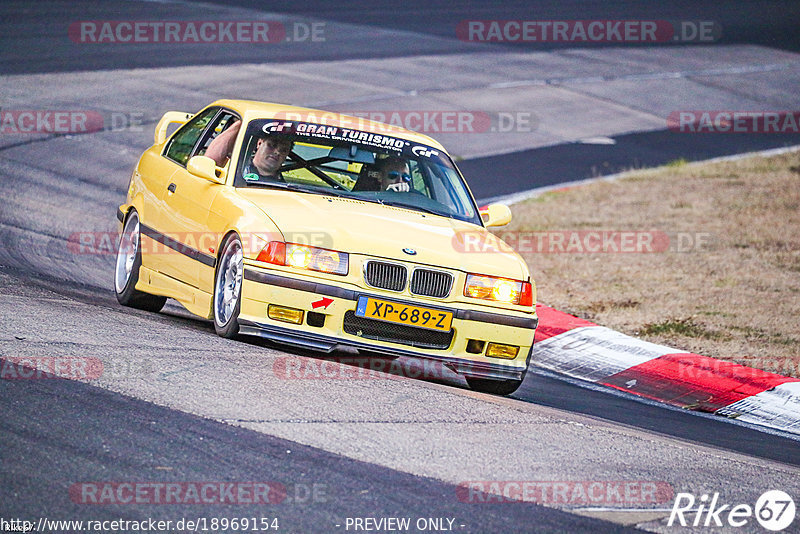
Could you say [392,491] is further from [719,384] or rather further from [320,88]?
[320,88]

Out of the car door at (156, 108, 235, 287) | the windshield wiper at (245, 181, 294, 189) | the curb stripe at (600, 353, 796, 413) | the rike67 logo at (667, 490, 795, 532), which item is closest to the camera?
the rike67 logo at (667, 490, 795, 532)

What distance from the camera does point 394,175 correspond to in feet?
27.9

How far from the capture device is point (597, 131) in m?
21.5

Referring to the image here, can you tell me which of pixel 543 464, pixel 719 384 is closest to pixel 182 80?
pixel 719 384

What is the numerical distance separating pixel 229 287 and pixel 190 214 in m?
0.88

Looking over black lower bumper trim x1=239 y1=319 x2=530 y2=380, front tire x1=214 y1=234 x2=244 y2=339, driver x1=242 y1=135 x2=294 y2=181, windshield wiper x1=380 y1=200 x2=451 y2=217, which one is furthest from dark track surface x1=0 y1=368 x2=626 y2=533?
windshield wiper x1=380 y1=200 x2=451 y2=217

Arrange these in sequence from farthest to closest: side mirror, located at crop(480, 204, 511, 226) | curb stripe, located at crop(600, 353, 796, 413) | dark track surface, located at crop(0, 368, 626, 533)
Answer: curb stripe, located at crop(600, 353, 796, 413)
side mirror, located at crop(480, 204, 511, 226)
dark track surface, located at crop(0, 368, 626, 533)

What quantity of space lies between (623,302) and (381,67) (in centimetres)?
1388

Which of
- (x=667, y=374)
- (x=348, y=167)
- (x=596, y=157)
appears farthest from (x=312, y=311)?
(x=596, y=157)

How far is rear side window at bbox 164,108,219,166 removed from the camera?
8.98m

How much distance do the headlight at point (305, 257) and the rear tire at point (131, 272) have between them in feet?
6.07

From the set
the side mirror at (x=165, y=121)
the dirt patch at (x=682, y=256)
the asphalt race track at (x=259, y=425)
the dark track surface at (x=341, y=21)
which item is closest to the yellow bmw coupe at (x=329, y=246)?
the asphalt race track at (x=259, y=425)

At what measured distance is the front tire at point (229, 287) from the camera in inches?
285

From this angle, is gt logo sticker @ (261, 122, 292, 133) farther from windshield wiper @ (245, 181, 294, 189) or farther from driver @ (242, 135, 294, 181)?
windshield wiper @ (245, 181, 294, 189)
